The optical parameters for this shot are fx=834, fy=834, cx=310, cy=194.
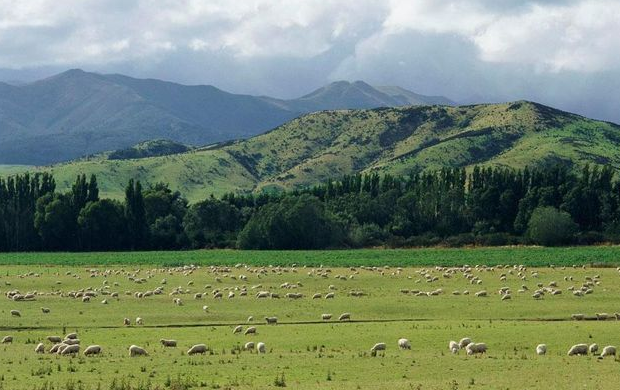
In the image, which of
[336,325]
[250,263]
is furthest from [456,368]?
[250,263]

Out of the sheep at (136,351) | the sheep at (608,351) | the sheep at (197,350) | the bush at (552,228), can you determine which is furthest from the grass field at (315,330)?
the bush at (552,228)

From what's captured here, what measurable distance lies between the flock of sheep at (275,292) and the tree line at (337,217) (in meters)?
46.2

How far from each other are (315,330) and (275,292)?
20709mm

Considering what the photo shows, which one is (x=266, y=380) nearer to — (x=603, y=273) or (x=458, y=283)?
(x=458, y=283)

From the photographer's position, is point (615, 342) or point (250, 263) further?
point (250, 263)

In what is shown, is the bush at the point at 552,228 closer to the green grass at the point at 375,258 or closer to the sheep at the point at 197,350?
the green grass at the point at 375,258

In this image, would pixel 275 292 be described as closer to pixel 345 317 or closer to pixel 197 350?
pixel 345 317

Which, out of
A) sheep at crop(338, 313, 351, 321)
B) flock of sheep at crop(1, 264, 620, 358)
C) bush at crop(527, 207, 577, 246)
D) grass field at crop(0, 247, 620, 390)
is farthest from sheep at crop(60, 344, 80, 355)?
bush at crop(527, 207, 577, 246)

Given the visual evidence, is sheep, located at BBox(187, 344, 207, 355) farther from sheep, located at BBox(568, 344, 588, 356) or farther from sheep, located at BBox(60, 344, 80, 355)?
sheep, located at BBox(568, 344, 588, 356)

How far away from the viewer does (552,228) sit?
417 feet

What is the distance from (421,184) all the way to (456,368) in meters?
130

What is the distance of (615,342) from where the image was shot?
36.3 metres

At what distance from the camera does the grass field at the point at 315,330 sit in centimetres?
2856

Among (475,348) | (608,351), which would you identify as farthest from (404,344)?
(608,351)
